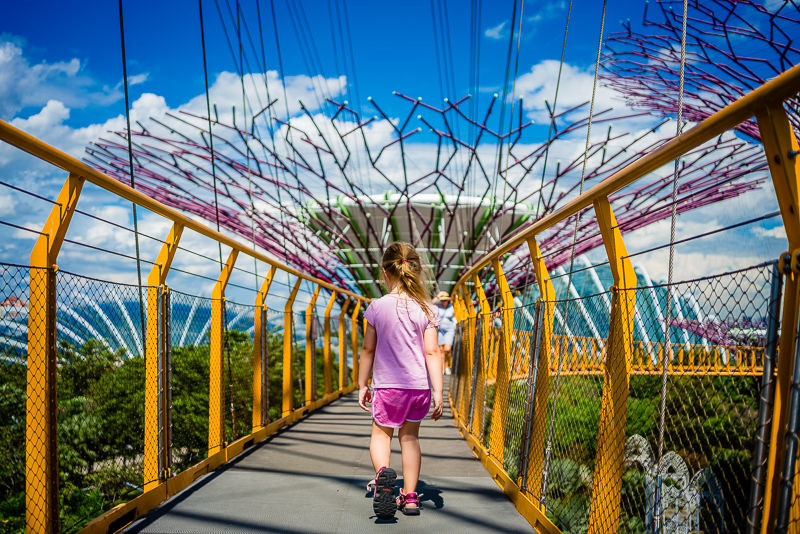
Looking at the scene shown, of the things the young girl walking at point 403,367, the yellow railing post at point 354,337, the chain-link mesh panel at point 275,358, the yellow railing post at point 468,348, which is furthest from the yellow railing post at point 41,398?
the yellow railing post at point 354,337

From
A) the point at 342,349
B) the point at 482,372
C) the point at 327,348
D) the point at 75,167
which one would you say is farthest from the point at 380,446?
the point at 342,349

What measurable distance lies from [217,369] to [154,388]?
0.96 metres

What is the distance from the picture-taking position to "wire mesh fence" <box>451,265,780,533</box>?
156 centimetres

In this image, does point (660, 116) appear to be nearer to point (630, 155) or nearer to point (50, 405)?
point (630, 155)

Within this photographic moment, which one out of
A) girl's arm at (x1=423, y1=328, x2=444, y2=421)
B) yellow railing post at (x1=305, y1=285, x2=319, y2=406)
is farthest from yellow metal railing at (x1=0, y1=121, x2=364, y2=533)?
yellow railing post at (x1=305, y1=285, x2=319, y2=406)

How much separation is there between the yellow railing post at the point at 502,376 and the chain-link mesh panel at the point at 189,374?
63.9 inches

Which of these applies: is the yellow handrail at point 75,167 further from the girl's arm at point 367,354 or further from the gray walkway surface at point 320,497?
the gray walkway surface at point 320,497

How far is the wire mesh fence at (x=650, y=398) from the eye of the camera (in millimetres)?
1557

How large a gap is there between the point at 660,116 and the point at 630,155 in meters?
1.76

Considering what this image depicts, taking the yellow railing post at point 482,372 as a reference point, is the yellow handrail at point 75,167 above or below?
above

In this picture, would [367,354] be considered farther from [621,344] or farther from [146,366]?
[621,344]

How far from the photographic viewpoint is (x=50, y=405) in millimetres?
2074

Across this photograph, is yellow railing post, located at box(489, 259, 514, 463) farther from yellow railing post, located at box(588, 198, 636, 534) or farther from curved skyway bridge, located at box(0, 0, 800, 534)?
yellow railing post, located at box(588, 198, 636, 534)

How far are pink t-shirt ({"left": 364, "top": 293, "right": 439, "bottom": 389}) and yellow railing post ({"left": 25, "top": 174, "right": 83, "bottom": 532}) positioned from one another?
4.45 feet
